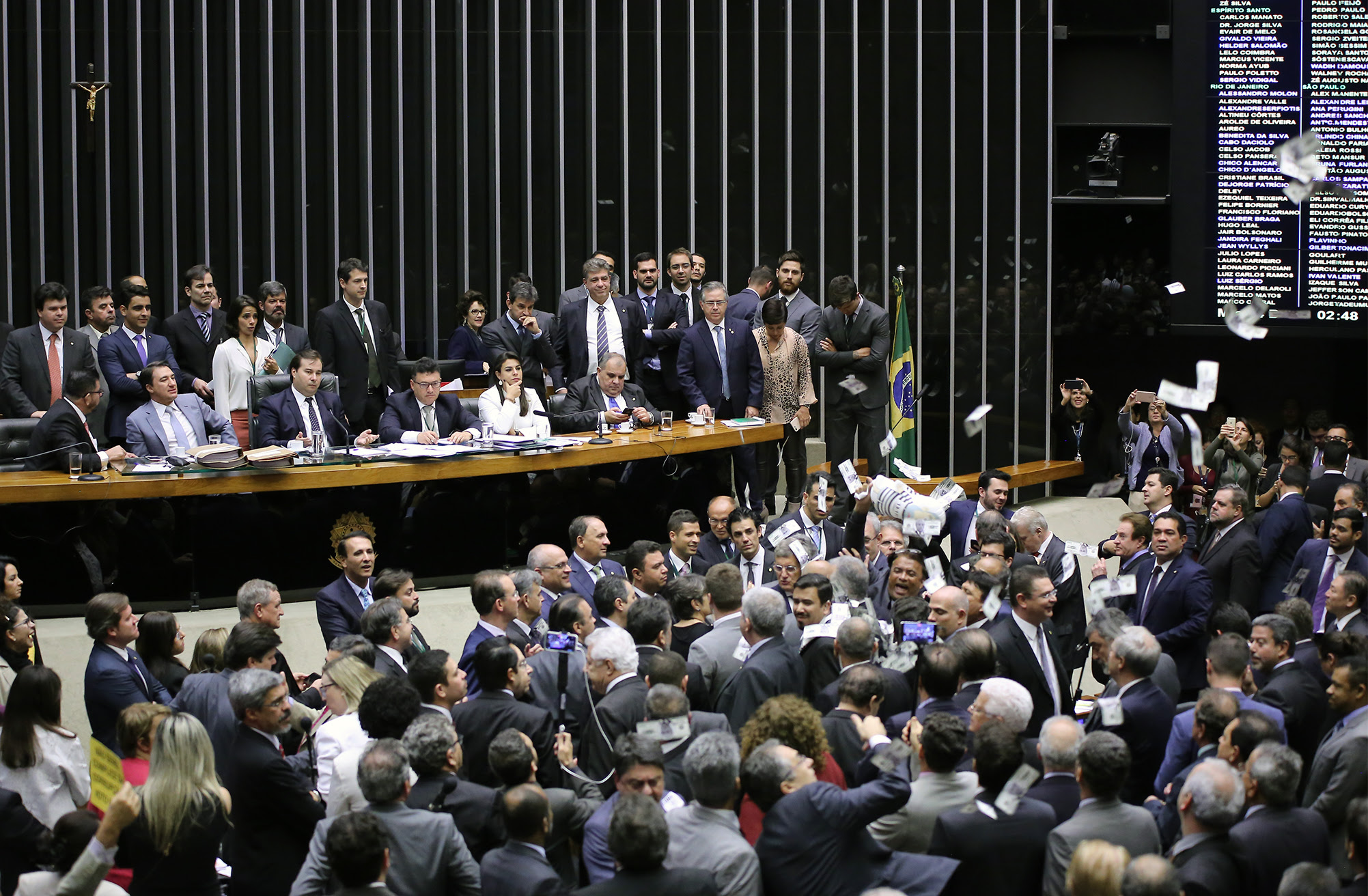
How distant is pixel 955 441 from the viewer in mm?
11922

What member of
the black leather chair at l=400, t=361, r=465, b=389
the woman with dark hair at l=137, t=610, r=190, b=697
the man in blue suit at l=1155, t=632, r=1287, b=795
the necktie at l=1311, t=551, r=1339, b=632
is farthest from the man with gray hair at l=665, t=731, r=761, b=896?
the black leather chair at l=400, t=361, r=465, b=389

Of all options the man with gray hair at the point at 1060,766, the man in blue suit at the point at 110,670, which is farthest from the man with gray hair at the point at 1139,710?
the man in blue suit at the point at 110,670

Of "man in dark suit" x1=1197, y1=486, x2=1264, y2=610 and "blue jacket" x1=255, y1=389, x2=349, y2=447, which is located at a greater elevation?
"blue jacket" x1=255, y1=389, x2=349, y2=447

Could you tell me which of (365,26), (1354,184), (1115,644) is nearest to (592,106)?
(365,26)

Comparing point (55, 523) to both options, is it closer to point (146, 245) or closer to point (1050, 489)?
point (146, 245)

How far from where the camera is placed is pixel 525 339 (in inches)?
392

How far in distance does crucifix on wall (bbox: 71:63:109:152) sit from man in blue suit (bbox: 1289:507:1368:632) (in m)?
8.39

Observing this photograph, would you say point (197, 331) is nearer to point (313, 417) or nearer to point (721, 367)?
point (313, 417)

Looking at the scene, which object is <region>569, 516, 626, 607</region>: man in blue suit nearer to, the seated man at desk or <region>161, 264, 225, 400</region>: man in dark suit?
the seated man at desk

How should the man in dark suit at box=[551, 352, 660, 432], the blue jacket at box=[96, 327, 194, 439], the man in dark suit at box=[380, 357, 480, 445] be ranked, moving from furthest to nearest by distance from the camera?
the man in dark suit at box=[551, 352, 660, 432] → the blue jacket at box=[96, 327, 194, 439] → the man in dark suit at box=[380, 357, 480, 445]

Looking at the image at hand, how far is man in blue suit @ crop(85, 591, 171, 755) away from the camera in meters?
5.39

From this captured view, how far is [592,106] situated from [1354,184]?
532 centimetres

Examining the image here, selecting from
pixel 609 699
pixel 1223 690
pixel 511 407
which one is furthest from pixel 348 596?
pixel 1223 690

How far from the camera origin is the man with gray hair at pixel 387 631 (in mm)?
5352
